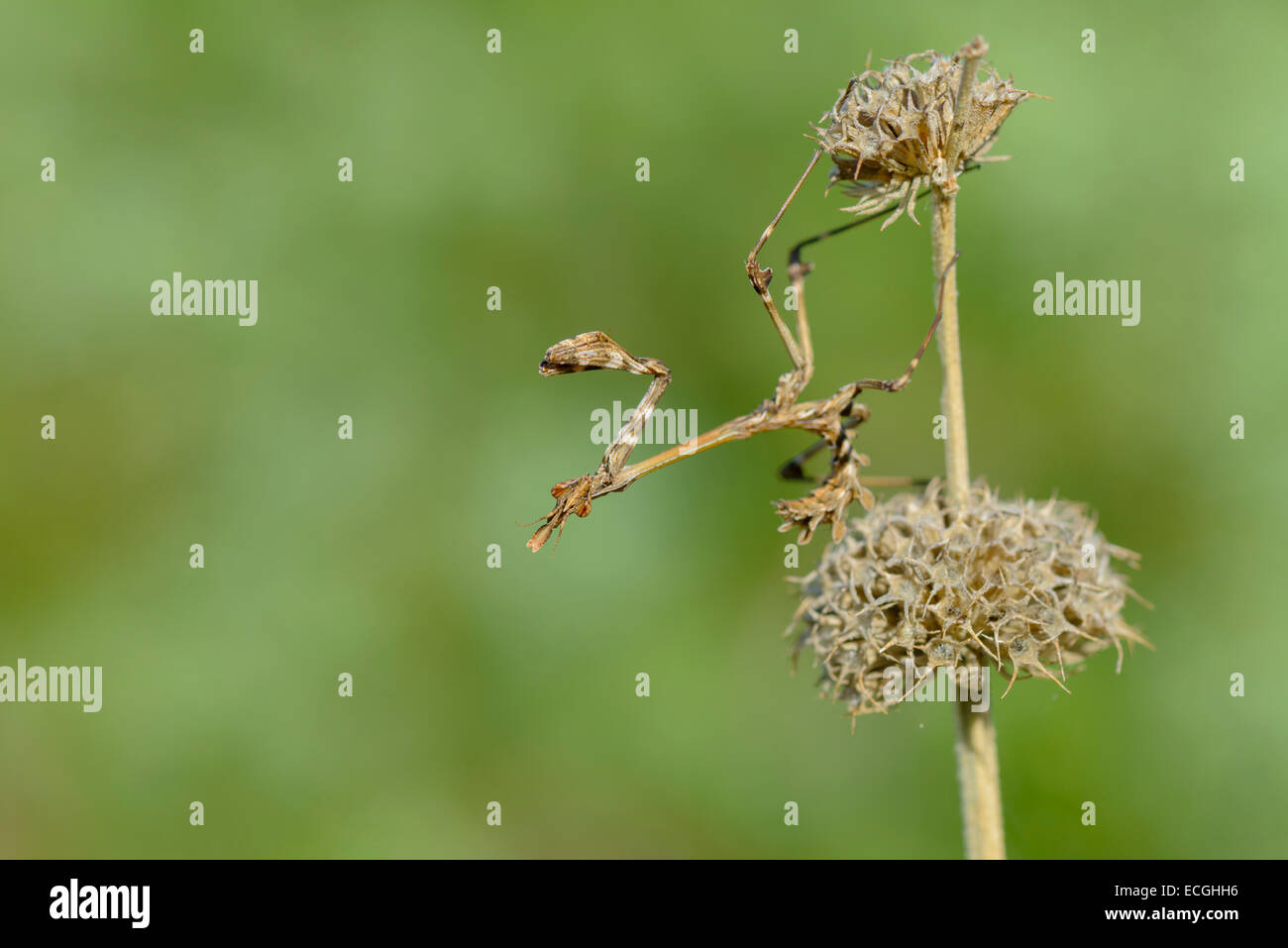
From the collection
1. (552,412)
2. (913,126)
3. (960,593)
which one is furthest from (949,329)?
(552,412)

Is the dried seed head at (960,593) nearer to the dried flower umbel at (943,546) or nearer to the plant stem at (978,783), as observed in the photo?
the dried flower umbel at (943,546)

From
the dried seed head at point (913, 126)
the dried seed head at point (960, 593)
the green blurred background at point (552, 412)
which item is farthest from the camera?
the green blurred background at point (552, 412)

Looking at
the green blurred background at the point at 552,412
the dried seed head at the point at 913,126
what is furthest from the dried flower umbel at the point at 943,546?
the green blurred background at the point at 552,412

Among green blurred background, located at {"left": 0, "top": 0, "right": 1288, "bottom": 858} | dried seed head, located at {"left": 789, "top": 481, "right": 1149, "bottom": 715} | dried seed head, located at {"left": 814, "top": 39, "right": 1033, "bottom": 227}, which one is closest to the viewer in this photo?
dried seed head, located at {"left": 814, "top": 39, "right": 1033, "bottom": 227}

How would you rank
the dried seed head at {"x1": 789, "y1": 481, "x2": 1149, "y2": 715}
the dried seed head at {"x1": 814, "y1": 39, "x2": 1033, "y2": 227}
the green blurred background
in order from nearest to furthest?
the dried seed head at {"x1": 814, "y1": 39, "x2": 1033, "y2": 227}
the dried seed head at {"x1": 789, "y1": 481, "x2": 1149, "y2": 715}
the green blurred background

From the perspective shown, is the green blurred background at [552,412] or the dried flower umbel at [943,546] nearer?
the dried flower umbel at [943,546]

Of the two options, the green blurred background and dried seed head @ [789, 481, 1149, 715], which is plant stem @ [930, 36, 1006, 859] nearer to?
dried seed head @ [789, 481, 1149, 715]

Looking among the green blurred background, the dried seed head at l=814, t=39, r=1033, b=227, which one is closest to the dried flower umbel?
the dried seed head at l=814, t=39, r=1033, b=227
